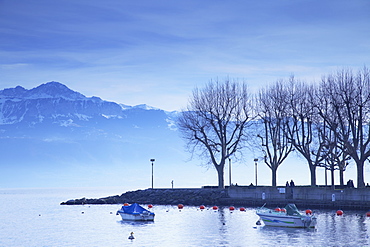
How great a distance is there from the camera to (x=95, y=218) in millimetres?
79312

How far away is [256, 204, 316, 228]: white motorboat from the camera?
57219 millimetres

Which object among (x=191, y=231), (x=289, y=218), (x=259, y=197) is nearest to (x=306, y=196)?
(x=259, y=197)

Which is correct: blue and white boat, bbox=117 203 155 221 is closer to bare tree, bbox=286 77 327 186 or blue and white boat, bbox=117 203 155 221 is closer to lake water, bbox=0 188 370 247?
lake water, bbox=0 188 370 247

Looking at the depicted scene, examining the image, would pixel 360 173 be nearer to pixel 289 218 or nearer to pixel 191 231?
pixel 289 218

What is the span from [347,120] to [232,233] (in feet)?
100

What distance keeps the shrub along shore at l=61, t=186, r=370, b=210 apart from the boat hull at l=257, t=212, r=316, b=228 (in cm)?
1379

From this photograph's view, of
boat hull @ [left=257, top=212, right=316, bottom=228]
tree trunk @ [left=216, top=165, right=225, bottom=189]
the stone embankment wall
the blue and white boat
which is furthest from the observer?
tree trunk @ [left=216, top=165, right=225, bottom=189]

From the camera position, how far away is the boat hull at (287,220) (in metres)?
57.2

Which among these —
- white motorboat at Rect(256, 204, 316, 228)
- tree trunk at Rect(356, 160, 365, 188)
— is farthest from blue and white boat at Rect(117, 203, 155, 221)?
tree trunk at Rect(356, 160, 365, 188)

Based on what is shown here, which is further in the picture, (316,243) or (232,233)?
(232,233)

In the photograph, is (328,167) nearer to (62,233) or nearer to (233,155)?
(233,155)

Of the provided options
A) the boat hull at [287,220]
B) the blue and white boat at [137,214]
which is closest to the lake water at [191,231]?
the boat hull at [287,220]

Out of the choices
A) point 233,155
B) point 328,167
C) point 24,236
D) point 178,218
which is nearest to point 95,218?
point 178,218

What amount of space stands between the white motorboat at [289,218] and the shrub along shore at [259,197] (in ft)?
45.1
